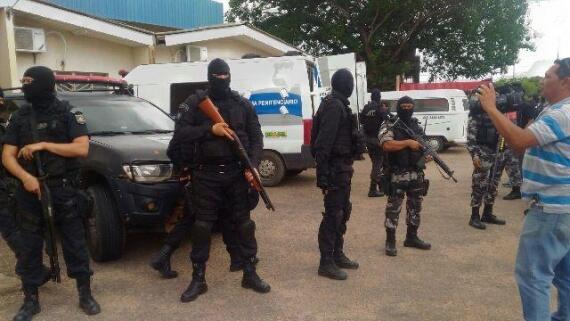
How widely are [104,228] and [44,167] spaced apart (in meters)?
1.11

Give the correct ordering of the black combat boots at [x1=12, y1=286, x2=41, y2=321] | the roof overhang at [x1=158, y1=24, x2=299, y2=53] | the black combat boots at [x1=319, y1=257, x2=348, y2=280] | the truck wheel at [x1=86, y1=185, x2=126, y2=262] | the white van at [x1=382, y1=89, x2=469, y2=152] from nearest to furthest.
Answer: the black combat boots at [x1=12, y1=286, x2=41, y2=321] → the black combat boots at [x1=319, y1=257, x2=348, y2=280] → the truck wheel at [x1=86, y1=185, x2=126, y2=262] → the roof overhang at [x1=158, y1=24, x2=299, y2=53] → the white van at [x1=382, y1=89, x2=469, y2=152]

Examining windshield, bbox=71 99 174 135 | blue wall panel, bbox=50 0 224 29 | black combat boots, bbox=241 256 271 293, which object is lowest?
black combat boots, bbox=241 256 271 293

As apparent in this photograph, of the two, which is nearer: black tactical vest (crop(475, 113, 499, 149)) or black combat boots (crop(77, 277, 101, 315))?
black combat boots (crop(77, 277, 101, 315))

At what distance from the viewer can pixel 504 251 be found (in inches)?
197

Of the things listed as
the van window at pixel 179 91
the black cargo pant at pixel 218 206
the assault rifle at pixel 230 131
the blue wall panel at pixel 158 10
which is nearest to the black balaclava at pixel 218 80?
the assault rifle at pixel 230 131

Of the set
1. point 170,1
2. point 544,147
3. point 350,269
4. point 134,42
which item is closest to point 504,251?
point 350,269

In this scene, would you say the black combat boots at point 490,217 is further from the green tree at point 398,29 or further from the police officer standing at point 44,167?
the green tree at point 398,29

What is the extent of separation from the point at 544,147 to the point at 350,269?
2303 millimetres

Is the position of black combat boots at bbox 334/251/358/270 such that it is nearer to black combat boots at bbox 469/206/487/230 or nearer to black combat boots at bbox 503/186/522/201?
black combat boots at bbox 469/206/487/230

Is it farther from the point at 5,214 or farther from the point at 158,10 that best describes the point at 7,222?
the point at 158,10

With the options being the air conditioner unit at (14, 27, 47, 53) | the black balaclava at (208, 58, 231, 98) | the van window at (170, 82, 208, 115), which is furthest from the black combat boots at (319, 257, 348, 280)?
the air conditioner unit at (14, 27, 47, 53)

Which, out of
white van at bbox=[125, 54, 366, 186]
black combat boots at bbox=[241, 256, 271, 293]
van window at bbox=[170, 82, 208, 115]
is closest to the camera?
black combat boots at bbox=[241, 256, 271, 293]

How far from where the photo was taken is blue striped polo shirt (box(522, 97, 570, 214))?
2.59 metres

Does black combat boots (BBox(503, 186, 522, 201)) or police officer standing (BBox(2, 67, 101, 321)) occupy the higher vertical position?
police officer standing (BBox(2, 67, 101, 321))
